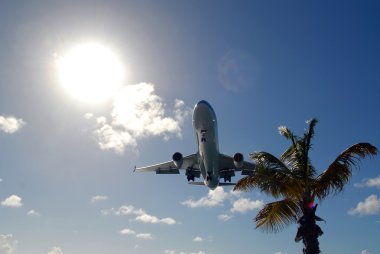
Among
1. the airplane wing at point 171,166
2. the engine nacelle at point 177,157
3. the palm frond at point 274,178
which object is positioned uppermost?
the airplane wing at point 171,166

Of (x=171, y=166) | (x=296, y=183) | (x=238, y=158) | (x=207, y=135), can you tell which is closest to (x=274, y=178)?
(x=296, y=183)

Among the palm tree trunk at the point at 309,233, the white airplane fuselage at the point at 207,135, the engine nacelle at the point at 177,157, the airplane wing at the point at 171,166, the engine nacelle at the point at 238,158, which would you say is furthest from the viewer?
the airplane wing at the point at 171,166

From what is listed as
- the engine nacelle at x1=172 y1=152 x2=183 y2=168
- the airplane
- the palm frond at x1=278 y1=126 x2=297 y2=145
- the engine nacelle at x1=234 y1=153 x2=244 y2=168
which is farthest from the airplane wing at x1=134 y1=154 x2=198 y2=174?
the palm frond at x1=278 y1=126 x2=297 y2=145

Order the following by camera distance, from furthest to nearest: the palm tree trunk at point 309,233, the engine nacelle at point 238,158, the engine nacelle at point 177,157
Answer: the engine nacelle at point 177,157, the engine nacelle at point 238,158, the palm tree trunk at point 309,233

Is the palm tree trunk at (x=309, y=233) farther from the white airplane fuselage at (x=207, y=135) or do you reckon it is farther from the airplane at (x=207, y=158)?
the white airplane fuselage at (x=207, y=135)

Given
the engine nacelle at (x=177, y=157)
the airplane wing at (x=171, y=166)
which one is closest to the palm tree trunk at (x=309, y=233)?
the engine nacelle at (x=177, y=157)

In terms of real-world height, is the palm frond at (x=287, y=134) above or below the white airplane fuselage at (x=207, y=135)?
below

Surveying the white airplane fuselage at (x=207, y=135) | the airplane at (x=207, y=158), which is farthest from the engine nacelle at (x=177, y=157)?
the white airplane fuselage at (x=207, y=135)

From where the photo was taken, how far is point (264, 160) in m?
14.0

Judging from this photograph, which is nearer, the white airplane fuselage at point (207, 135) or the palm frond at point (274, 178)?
the palm frond at point (274, 178)

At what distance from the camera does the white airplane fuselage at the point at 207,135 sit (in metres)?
38.9

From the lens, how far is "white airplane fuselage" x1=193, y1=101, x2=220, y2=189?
38.9 m

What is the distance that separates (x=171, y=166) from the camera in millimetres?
52062

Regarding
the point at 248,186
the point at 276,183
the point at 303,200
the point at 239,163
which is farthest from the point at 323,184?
the point at 239,163
